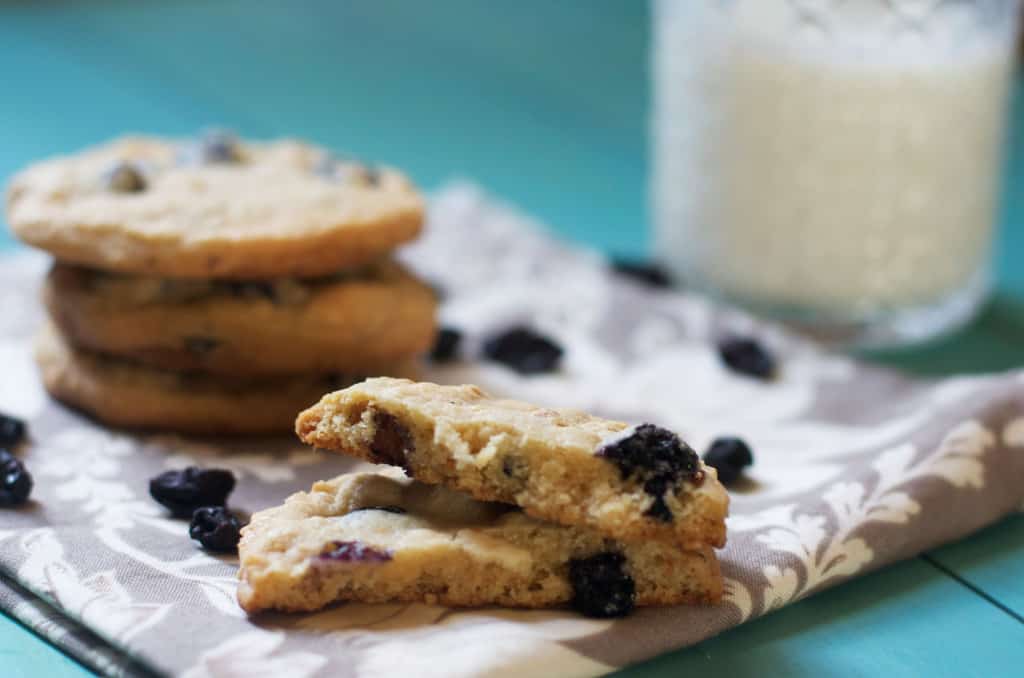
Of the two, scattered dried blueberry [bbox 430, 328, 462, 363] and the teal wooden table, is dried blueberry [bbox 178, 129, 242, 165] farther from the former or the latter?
the teal wooden table

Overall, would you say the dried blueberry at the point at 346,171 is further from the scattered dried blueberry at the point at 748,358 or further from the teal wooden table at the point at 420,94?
the teal wooden table at the point at 420,94

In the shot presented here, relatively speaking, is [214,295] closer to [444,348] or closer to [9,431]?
[9,431]

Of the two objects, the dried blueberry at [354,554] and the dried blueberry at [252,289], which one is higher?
the dried blueberry at [252,289]

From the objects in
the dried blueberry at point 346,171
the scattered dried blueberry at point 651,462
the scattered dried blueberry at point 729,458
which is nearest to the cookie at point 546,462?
the scattered dried blueberry at point 651,462

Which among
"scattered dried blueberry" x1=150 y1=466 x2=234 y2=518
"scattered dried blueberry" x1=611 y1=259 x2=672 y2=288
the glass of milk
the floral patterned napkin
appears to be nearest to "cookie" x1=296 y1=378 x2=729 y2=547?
the floral patterned napkin

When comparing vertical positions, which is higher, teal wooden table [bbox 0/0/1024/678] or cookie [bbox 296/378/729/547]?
teal wooden table [bbox 0/0/1024/678]

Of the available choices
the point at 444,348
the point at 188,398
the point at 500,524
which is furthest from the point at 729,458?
the point at 188,398

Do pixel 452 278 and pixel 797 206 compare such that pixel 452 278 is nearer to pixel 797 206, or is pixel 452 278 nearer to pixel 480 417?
pixel 797 206
